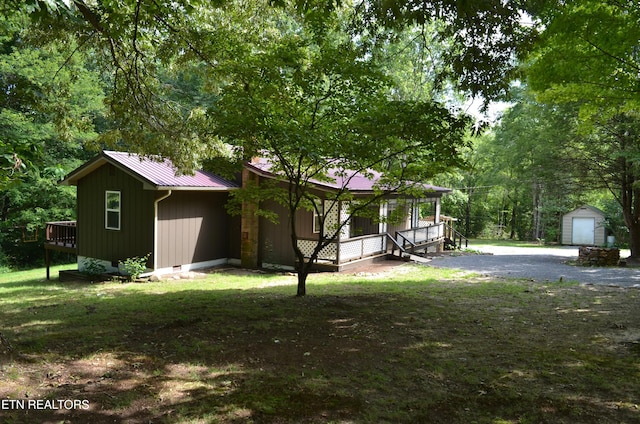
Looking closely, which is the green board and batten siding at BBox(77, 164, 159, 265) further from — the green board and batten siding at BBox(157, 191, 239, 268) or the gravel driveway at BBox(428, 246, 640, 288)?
the gravel driveway at BBox(428, 246, 640, 288)

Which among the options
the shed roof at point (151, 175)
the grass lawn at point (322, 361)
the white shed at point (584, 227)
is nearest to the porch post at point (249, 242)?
the shed roof at point (151, 175)

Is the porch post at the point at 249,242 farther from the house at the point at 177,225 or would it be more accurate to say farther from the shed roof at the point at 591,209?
the shed roof at the point at 591,209

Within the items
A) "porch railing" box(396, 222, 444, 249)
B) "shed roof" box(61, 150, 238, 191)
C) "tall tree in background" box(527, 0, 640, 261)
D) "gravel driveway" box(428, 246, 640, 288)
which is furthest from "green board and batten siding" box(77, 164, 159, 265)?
"tall tree in background" box(527, 0, 640, 261)

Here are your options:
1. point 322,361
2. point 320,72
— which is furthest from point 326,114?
point 322,361

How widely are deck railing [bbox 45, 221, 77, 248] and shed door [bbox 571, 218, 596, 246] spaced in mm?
29016

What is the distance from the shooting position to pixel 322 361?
4801 millimetres

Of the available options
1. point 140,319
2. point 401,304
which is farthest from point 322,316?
point 140,319

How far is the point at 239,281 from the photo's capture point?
13.0 meters

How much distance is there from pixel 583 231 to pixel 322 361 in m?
30.1

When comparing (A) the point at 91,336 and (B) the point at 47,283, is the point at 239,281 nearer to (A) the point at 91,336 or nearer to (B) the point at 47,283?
(B) the point at 47,283

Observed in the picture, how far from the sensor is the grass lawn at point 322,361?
11.7 feet

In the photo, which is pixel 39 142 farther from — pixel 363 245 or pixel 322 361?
pixel 322 361

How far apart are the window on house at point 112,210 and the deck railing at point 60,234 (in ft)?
8.27

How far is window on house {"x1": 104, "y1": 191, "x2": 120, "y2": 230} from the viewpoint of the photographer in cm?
1485
